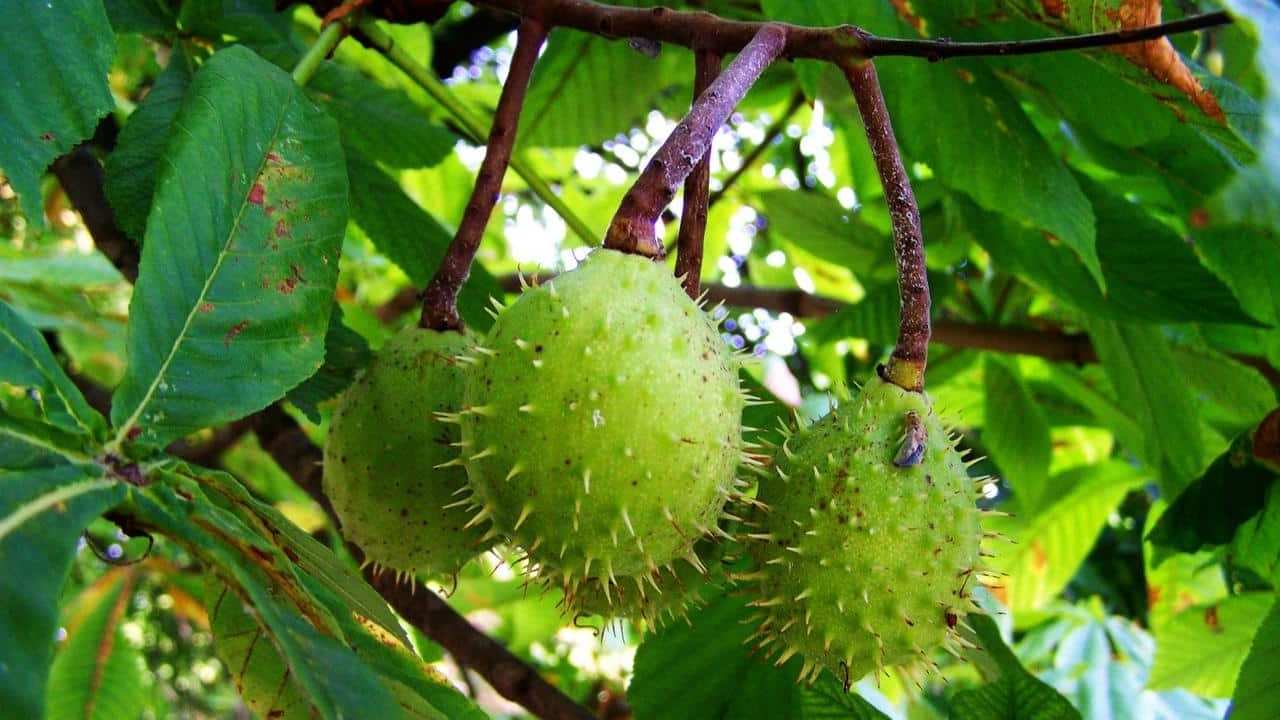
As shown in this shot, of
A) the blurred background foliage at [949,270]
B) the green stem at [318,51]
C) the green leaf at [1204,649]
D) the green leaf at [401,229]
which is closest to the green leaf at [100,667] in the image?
the blurred background foliage at [949,270]

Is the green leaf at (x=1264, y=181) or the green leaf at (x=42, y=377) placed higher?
the green leaf at (x=1264, y=181)

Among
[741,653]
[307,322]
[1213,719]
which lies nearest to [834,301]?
[1213,719]

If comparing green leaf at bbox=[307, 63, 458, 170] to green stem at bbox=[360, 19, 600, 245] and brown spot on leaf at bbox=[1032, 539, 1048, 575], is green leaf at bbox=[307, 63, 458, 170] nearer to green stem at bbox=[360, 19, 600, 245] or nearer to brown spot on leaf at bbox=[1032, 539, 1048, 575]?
green stem at bbox=[360, 19, 600, 245]

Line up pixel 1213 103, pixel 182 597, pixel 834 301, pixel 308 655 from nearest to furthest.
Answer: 1. pixel 308 655
2. pixel 1213 103
3. pixel 834 301
4. pixel 182 597

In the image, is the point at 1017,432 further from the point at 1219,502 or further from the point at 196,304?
the point at 196,304

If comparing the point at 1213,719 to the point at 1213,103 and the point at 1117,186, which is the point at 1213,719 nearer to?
the point at 1117,186

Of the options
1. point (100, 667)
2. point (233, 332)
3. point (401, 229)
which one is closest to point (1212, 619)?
point (401, 229)

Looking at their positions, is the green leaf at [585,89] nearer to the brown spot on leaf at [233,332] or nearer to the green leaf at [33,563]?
the brown spot on leaf at [233,332]
